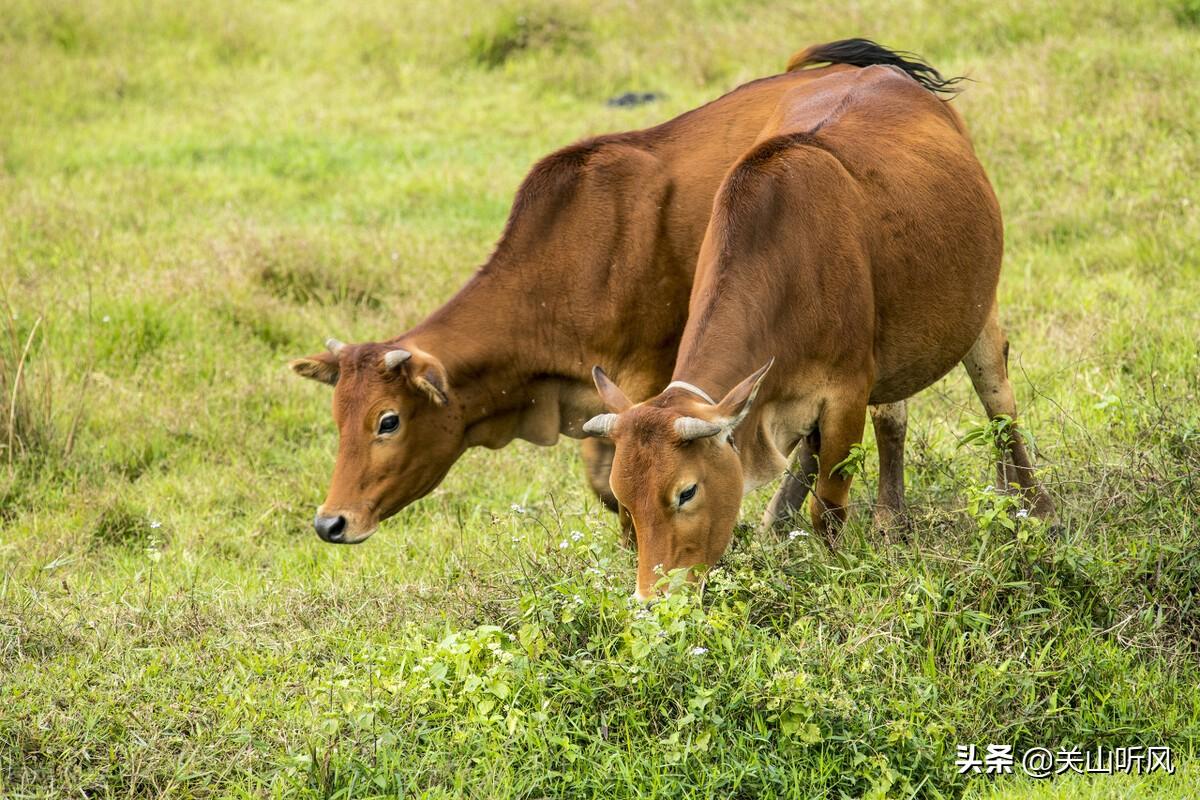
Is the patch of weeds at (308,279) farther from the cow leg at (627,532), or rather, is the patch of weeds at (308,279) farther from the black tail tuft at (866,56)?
the cow leg at (627,532)

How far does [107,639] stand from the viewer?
5195mm

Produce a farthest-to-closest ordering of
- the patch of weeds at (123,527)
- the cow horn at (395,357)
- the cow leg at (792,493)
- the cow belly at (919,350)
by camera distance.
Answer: the patch of weeds at (123,527), the cow leg at (792,493), the cow horn at (395,357), the cow belly at (919,350)

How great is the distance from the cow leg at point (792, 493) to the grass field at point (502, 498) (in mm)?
135

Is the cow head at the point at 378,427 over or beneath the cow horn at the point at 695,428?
beneath

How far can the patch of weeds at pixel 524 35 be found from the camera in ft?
44.7

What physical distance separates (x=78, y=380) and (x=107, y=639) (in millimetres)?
3011

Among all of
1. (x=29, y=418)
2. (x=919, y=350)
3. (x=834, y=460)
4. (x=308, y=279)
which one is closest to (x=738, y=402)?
(x=834, y=460)

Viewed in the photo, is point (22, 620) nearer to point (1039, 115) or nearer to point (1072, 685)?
point (1072, 685)

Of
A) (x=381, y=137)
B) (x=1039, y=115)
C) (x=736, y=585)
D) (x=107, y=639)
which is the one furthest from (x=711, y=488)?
(x=381, y=137)

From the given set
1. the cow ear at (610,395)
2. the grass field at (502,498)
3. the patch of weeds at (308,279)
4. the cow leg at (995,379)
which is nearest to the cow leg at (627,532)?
the grass field at (502,498)

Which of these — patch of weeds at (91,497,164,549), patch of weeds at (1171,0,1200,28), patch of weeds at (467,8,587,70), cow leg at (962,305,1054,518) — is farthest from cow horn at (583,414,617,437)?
patch of weeds at (467,8,587,70)

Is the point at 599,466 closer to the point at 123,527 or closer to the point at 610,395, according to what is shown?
the point at 610,395

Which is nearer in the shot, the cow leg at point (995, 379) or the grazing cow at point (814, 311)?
the grazing cow at point (814, 311)

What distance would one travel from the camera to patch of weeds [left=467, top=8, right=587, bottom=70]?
13.6m
